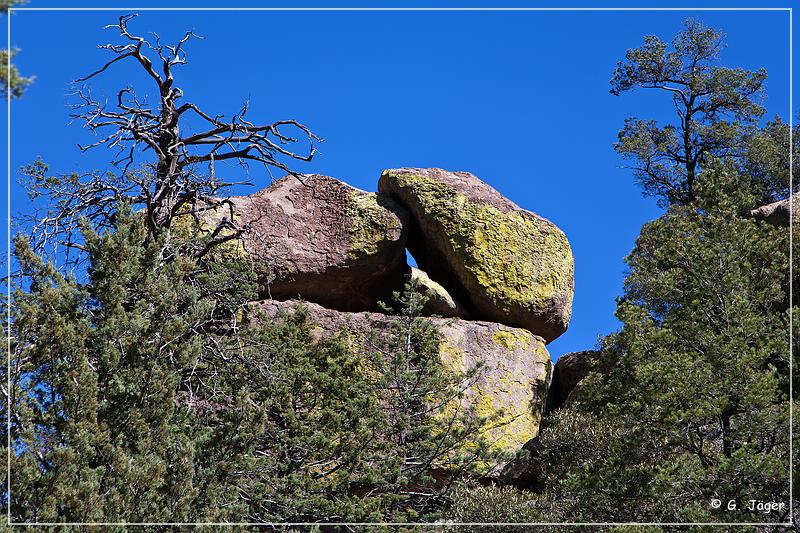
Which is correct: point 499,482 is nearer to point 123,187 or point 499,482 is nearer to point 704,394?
point 704,394

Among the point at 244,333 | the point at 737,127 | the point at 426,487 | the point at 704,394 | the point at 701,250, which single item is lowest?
the point at 426,487

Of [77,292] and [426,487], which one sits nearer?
[77,292]

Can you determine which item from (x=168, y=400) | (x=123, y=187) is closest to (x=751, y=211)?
(x=123, y=187)

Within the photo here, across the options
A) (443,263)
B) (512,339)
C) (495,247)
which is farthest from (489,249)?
(512,339)

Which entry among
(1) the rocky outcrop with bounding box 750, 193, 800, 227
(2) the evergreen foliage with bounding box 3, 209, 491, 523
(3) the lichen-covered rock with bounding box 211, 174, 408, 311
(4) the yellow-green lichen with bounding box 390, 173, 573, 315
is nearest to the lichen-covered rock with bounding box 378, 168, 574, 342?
(4) the yellow-green lichen with bounding box 390, 173, 573, 315

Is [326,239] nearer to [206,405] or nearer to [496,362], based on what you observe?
[496,362]

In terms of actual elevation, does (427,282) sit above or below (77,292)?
above

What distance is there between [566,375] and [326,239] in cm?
503

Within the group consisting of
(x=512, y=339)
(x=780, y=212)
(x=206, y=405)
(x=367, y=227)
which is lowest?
(x=206, y=405)

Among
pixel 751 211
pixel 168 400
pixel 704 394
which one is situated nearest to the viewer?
pixel 168 400

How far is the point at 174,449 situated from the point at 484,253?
8.40 metres

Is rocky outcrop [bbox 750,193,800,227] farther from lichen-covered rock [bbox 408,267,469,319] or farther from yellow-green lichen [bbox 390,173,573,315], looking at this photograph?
lichen-covered rock [bbox 408,267,469,319]

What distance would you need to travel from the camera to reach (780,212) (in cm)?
1944

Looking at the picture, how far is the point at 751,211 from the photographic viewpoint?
1983 cm
